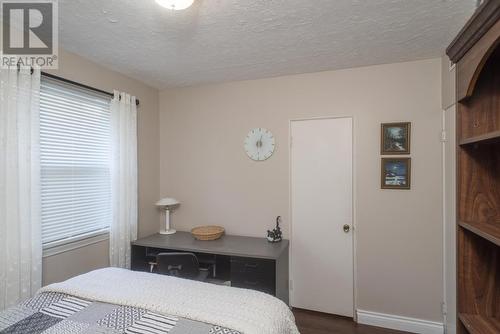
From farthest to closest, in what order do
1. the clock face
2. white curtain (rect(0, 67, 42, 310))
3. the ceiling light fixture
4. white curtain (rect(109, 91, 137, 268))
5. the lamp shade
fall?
the lamp shade
the clock face
white curtain (rect(109, 91, 137, 268))
white curtain (rect(0, 67, 42, 310))
the ceiling light fixture

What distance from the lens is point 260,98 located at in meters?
3.00

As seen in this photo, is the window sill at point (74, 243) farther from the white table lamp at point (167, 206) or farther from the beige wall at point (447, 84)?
the beige wall at point (447, 84)

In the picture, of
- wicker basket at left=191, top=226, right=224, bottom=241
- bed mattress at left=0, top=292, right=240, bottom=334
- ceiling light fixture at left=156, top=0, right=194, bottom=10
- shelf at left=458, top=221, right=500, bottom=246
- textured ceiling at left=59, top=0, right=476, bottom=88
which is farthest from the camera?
wicker basket at left=191, top=226, right=224, bottom=241

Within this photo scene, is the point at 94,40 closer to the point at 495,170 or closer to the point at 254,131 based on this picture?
the point at 254,131

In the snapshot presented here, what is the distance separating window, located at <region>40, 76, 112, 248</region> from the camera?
7.06ft

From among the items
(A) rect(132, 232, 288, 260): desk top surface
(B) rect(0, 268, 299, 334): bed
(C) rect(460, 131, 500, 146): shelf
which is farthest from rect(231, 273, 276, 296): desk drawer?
(C) rect(460, 131, 500, 146): shelf

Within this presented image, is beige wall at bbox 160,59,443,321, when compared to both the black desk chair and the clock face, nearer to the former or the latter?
the clock face

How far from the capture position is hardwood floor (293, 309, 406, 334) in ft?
8.11

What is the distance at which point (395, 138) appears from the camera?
8.26 feet

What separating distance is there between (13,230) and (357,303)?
9.90ft

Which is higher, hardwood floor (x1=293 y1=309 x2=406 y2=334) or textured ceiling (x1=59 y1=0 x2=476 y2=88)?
textured ceiling (x1=59 y1=0 x2=476 y2=88)

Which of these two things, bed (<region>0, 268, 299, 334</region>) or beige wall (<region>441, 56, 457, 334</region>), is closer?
bed (<region>0, 268, 299, 334</region>)

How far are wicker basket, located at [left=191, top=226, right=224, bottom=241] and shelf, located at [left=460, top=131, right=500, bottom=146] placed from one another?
2.31 m

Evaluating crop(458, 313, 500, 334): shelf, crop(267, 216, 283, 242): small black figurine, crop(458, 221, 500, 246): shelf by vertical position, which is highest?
crop(458, 221, 500, 246): shelf
